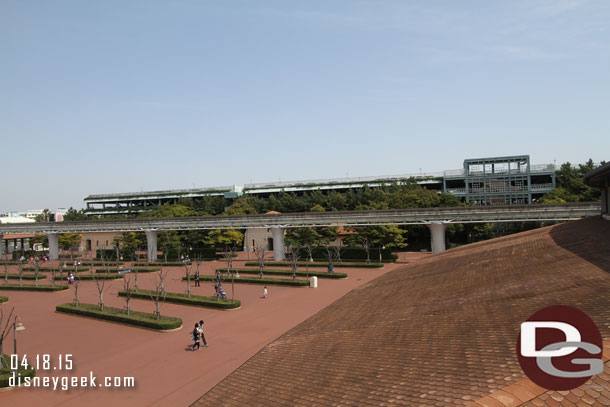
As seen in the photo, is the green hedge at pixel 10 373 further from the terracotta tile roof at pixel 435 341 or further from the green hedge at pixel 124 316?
the terracotta tile roof at pixel 435 341

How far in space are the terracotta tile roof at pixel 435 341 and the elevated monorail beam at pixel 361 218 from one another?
3134 cm

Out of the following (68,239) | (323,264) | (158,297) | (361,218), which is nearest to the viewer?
(158,297)

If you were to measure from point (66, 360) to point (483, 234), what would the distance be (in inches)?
2282

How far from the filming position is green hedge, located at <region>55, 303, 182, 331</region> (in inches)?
941

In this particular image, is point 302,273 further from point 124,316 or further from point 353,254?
point 124,316

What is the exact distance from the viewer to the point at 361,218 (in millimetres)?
50906

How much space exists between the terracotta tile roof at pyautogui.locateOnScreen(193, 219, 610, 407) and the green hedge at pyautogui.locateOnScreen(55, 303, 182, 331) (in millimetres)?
10982

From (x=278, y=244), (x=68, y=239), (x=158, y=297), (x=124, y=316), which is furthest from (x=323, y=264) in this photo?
(x=68, y=239)

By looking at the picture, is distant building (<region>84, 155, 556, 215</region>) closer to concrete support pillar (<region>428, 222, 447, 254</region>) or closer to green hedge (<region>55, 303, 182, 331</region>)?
concrete support pillar (<region>428, 222, 447, 254</region>)

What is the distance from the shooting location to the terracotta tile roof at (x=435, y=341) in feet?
23.9

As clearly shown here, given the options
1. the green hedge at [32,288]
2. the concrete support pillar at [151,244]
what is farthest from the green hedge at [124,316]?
the concrete support pillar at [151,244]

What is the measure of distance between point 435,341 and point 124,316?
21981 mm

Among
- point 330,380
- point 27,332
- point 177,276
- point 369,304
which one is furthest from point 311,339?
point 177,276

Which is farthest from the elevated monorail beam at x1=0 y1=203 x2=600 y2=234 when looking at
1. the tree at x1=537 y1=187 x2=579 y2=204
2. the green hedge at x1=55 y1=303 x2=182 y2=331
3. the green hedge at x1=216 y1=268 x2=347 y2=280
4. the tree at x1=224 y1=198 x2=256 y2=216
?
the green hedge at x1=55 y1=303 x2=182 y2=331
